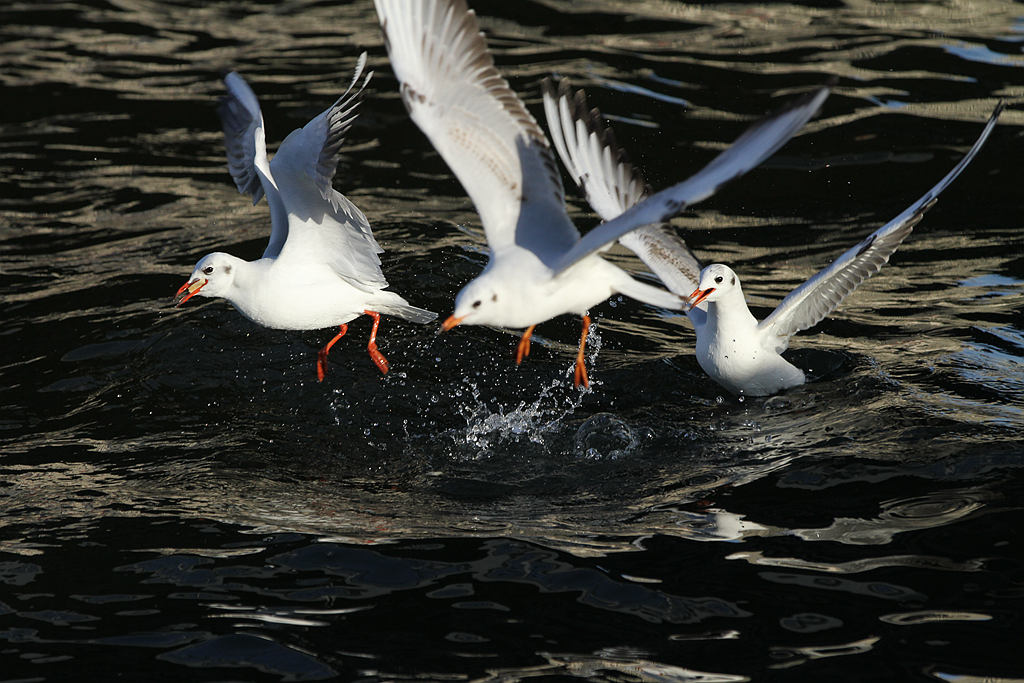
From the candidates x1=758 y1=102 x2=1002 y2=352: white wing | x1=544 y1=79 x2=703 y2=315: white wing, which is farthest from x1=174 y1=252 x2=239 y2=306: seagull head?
x1=758 y1=102 x2=1002 y2=352: white wing

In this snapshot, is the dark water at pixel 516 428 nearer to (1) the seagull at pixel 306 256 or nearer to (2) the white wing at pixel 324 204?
(1) the seagull at pixel 306 256

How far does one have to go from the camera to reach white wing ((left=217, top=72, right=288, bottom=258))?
7.77 meters

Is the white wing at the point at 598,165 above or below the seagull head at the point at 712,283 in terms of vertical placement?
above

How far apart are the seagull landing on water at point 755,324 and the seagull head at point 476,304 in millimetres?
1571

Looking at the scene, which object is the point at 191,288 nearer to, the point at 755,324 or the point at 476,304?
the point at 476,304

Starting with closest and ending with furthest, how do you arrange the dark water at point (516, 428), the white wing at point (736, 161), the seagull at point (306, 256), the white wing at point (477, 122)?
the white wing at point (736, 161), the dark water at point (516, 428), the white wing at point (477, 122), the seagull at point (306, 256)

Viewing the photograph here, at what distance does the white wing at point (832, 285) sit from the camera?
740cm

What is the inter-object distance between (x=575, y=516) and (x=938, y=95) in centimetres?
915

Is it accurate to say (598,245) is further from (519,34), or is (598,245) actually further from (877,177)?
(519,34)

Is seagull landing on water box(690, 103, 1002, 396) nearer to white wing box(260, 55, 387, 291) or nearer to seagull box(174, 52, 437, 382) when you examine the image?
seagull box(174, 52, 437, 382)

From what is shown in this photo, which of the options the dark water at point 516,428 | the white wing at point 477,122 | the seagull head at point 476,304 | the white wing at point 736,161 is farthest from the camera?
the seagull head at point 476,304

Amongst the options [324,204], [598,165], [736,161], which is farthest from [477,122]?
[736,161]

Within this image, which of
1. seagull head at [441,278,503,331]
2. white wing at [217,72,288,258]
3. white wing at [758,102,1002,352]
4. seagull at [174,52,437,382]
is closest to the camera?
seagull head at [441,278,503,331]

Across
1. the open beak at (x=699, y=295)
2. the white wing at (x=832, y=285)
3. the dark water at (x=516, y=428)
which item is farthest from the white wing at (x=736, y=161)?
the white wing at (x=832, y=285)
